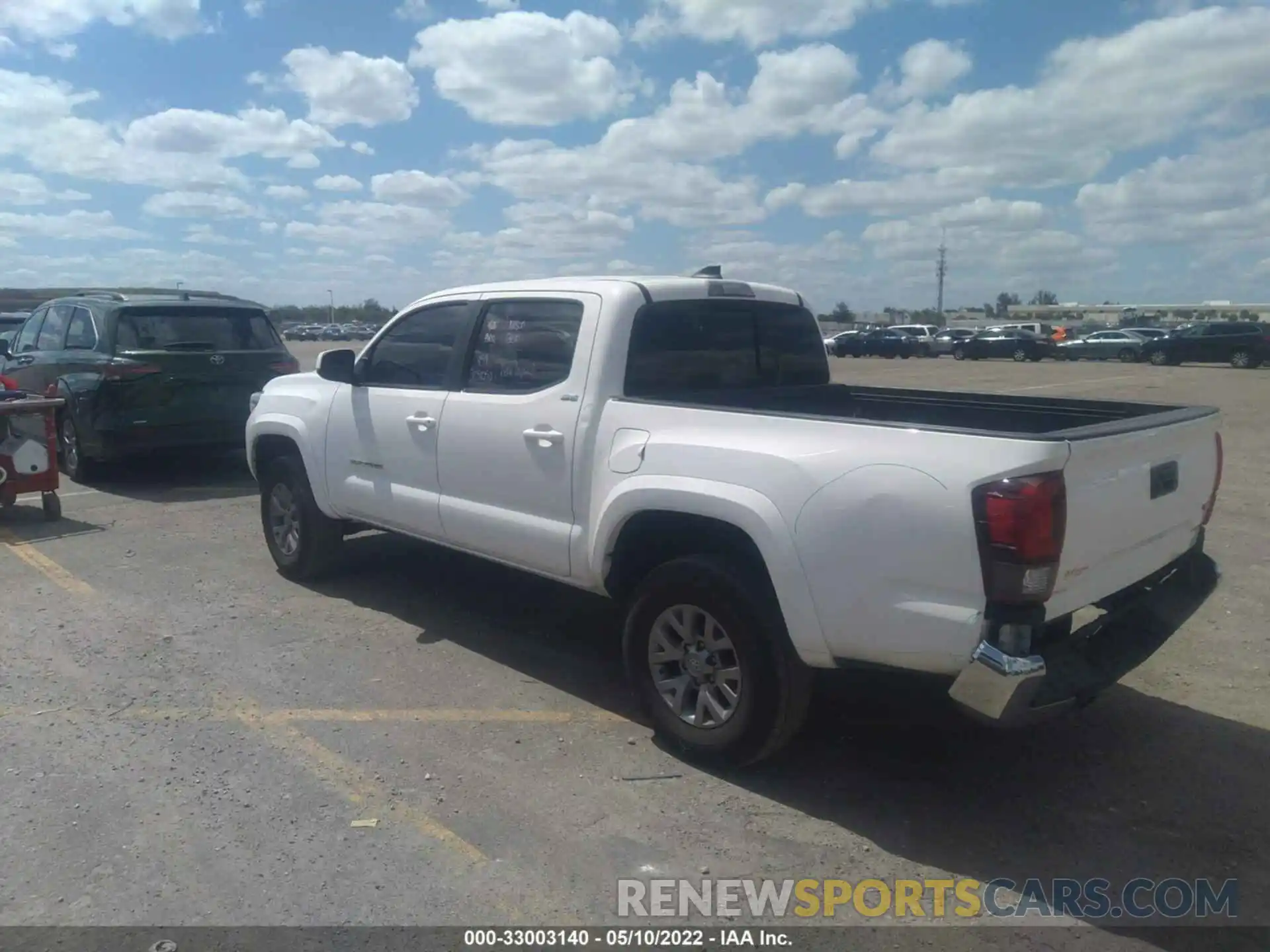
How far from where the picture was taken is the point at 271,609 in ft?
21.0

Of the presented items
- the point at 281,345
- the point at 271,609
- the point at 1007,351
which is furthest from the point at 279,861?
the point at 1007,351

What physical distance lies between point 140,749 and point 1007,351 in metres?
43.9

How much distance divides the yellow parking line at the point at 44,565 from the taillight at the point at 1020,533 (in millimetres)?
5774

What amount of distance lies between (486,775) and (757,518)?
152cm

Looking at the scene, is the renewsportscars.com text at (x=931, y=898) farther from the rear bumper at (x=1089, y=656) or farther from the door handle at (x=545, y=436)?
the door handle at (x=545, y=436)

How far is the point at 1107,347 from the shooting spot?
41250 mm

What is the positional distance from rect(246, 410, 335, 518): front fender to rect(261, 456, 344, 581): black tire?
0.36 ft

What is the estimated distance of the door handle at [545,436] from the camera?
4773mm

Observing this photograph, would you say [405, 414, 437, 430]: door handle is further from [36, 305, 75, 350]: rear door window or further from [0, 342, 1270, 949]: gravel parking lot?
[36, 305, 75, 350]: rear door window

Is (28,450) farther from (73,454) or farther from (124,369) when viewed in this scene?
(73,454)

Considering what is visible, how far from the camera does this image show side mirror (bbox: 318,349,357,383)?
613cm

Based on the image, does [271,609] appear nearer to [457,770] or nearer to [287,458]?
[287,458]

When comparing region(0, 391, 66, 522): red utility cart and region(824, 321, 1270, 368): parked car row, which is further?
region(824, 321, 1270, 368): parked car row

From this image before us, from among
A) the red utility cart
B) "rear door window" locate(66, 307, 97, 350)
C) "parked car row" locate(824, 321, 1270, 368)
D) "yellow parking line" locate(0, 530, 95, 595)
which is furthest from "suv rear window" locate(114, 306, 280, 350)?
"parked car row" locate(824, 321, 1270, 368)
